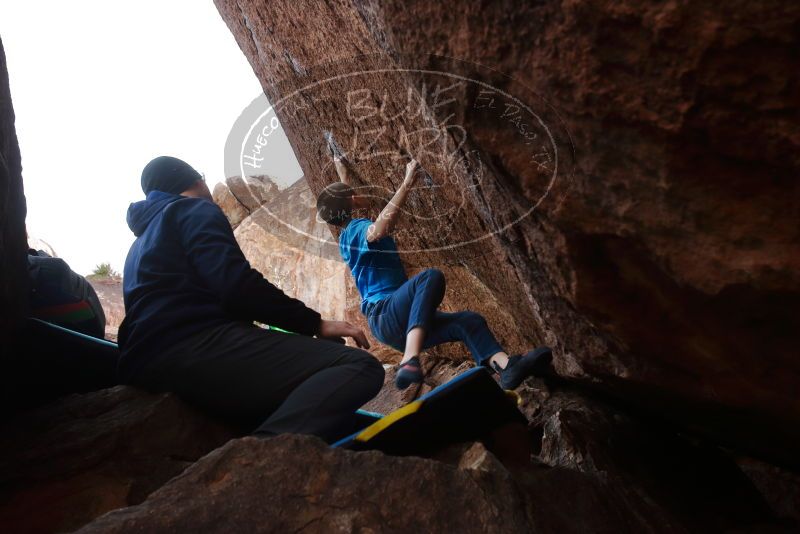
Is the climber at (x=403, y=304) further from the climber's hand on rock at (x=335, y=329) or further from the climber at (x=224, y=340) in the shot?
the climber at (x=224, y=340)

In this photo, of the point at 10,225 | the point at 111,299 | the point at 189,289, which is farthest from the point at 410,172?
the point at 111,299

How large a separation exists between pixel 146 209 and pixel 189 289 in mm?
624

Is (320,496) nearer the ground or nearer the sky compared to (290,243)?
nearer the sky

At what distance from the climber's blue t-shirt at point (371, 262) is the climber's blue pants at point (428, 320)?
169 millimetres

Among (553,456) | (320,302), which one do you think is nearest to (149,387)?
(553,456)

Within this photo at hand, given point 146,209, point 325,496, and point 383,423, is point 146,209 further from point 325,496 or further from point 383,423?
point 325,496

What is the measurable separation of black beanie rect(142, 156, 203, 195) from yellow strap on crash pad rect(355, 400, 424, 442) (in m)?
1.65

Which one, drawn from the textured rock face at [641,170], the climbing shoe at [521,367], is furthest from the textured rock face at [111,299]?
the textured rock face at [641,170]

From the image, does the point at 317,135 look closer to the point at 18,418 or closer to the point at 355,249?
the point at 355,249

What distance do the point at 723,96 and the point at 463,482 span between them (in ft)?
5.07

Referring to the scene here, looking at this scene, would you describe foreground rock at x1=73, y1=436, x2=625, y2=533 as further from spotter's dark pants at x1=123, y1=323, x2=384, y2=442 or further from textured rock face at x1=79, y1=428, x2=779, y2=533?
spotter's dark pants at x1=123, y1=323, x2=384, y2=442

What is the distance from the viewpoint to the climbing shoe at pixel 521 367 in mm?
3529

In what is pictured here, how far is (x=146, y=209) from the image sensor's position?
9.59ft

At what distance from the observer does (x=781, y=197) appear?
199 centimetres
